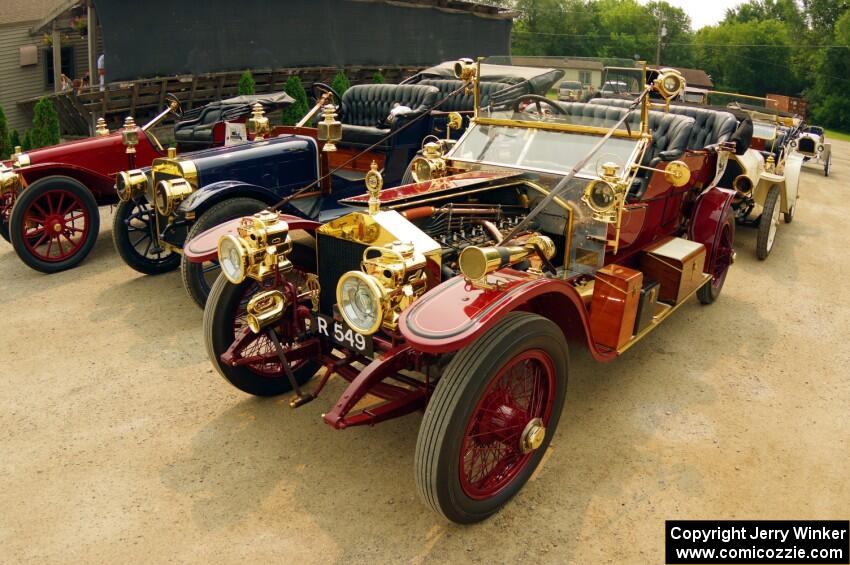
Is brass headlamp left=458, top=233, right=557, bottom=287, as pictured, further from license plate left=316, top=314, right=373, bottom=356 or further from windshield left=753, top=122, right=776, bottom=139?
windshield left=753, top=122, right=776, bottom=139

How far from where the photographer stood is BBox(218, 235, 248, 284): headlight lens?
3291 millimetres

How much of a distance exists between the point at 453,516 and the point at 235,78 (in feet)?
42.2

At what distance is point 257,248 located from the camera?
3.32m

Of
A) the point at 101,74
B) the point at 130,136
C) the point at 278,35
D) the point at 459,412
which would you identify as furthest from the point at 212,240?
the point at 278,35

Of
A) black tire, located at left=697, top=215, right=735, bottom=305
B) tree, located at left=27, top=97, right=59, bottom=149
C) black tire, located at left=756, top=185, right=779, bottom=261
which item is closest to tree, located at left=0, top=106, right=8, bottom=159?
tree, located at left=27, top=97, right=59, bottom=149

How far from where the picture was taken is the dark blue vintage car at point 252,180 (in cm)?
525

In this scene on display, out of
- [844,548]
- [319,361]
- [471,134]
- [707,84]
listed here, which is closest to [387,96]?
[471,134]

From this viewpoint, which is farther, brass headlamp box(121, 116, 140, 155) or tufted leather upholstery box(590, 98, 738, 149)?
brass headlamp box(121, 116, 140, 155)

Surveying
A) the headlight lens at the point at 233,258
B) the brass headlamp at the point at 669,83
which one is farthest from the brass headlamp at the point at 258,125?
the brass headlamp at the point at 669,83

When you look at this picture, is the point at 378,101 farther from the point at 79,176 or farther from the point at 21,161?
the point at 21,161

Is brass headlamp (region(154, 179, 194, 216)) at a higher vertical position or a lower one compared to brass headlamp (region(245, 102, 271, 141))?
lower

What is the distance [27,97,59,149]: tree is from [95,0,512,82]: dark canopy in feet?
5.19

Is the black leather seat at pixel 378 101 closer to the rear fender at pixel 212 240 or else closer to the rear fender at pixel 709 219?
the rear fender at pixel 709 219

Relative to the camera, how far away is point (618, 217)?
3.98 meters
